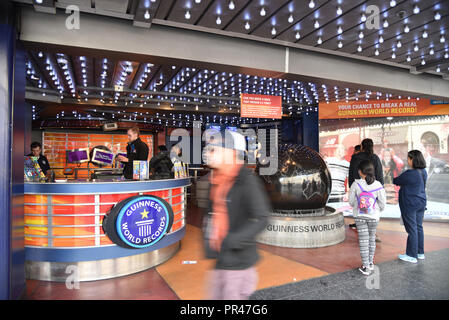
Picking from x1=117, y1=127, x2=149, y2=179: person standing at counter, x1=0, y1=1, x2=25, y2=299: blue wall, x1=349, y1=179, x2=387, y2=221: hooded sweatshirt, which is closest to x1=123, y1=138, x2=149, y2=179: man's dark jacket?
x1=117, y1=127, x2=149, y2=179: person standing at counter

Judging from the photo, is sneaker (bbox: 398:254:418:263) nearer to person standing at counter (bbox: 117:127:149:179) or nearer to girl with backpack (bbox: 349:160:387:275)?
girl with backpack (bbox: 349:160:387:275)

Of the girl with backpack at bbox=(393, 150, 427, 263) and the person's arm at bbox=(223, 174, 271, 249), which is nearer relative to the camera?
the person's arm at bbox=(223, 174, 271, 249)

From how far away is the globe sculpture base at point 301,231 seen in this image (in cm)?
561

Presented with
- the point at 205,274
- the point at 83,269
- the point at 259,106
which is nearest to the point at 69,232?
the point at 83,269

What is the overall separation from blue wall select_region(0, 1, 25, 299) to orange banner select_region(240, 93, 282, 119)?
5.75 m

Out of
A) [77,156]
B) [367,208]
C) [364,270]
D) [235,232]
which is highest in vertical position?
[77,156]

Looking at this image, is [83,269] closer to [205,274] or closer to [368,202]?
[205,274]

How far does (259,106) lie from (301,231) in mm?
4363

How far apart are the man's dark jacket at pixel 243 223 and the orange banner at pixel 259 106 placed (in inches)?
250

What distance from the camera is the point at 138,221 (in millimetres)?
4285

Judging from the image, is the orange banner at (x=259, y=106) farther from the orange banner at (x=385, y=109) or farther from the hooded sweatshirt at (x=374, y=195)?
the hooded sweatshirt at (x=374, y=195)

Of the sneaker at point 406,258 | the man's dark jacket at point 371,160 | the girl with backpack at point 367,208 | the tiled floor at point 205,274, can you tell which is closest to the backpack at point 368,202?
the girl with backpack at point 367,208

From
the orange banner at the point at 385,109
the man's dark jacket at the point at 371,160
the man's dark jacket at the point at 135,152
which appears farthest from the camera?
the orange banner at the point at 385,109

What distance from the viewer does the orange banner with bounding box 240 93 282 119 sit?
28.1 feet
